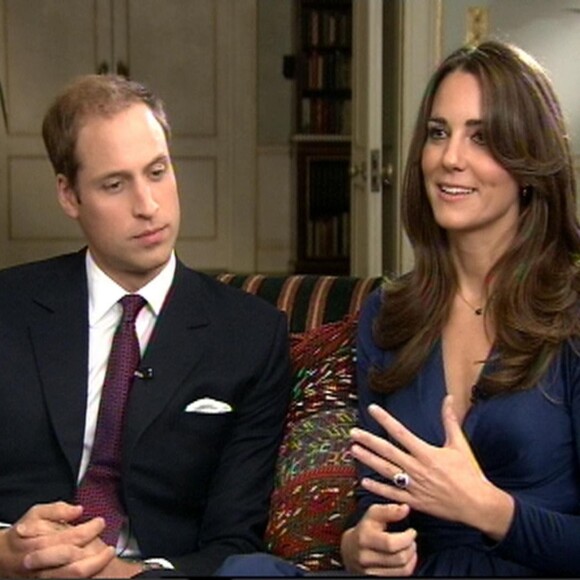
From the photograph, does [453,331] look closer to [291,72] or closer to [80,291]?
[80,291]

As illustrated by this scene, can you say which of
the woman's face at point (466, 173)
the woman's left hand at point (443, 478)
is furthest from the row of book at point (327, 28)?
the woman's left hand at point (443, 478)

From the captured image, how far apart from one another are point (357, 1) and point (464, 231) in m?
2.61

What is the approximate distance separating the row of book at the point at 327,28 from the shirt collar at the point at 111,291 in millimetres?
5194

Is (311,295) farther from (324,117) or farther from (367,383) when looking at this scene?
(324,117)

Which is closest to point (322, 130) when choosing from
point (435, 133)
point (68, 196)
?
point (68, 196)

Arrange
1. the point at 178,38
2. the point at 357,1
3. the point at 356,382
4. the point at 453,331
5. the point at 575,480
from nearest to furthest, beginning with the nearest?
1. the point at 575,480
2. the point at 453,331
3. the point at 356,382
4. the point at 357,1
5. the point at 178,38

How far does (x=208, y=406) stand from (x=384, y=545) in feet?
1.32

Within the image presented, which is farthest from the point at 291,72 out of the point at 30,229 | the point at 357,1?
the point at 357,1

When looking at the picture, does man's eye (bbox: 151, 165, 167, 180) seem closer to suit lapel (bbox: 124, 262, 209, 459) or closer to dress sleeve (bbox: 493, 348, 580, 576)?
suit lapel (bbox: 124, 262, 209, 459)

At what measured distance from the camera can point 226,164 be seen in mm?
6852

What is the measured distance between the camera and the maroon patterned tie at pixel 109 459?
1.72 meters

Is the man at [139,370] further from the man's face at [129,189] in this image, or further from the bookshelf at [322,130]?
the bookshelf at [322,130]

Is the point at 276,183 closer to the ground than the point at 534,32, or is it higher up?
closer to the ground

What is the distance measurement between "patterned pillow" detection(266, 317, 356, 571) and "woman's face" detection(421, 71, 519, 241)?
0.33m
